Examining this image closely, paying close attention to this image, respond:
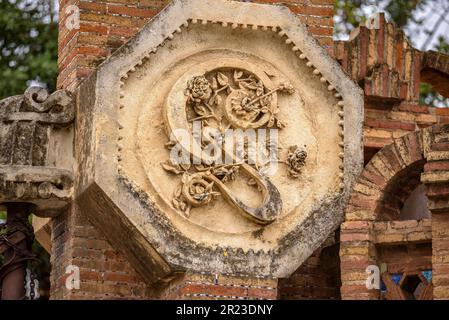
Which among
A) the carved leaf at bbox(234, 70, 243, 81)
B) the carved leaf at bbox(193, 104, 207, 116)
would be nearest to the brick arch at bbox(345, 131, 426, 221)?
the carved leaf at bbox(234, 70, 243, 81)

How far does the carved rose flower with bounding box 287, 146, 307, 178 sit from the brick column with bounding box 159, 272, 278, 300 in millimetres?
996

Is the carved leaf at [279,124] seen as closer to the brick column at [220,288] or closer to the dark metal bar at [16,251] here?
the brick column at [220,288]

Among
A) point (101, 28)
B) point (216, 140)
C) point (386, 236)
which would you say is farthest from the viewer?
point (101, 28)

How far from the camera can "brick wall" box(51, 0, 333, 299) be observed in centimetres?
1500

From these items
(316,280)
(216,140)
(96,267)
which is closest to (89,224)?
(96,267)

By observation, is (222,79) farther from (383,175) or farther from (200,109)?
(383,175)

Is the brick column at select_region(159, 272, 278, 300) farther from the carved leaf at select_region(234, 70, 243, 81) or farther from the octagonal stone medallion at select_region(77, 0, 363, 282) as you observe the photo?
the carved leaf at select_region(234, 70, 243, 81)

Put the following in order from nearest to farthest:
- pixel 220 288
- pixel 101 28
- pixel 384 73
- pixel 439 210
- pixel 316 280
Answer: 1. pixel 439 210
2. pixel 220 288
3. pixel 101 28
4. pixel 316 280
5. pixel 384 73

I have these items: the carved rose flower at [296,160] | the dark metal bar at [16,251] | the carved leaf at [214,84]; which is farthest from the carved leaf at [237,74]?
the dark metal bar at [16,251]

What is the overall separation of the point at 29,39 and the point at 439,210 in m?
9.31

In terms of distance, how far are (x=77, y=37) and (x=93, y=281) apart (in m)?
2.20

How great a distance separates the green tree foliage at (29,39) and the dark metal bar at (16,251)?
6549 millimetres

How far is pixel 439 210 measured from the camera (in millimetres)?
14570

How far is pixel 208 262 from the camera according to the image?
48.8 ft
